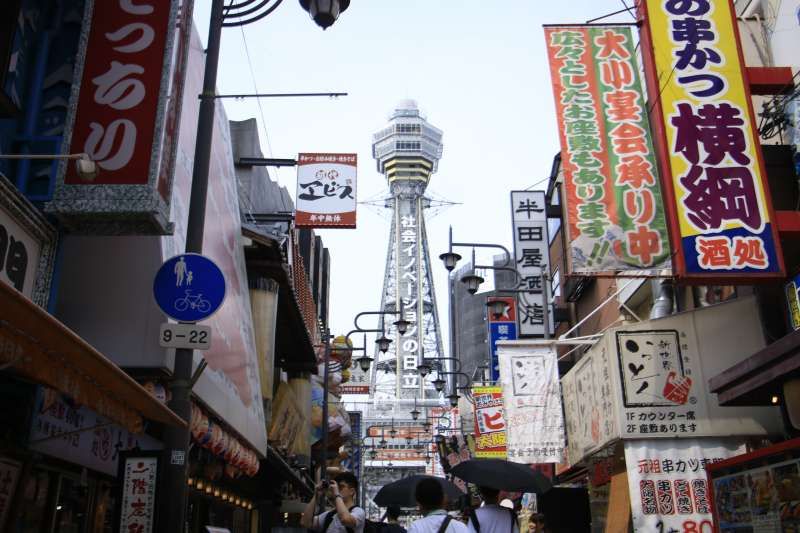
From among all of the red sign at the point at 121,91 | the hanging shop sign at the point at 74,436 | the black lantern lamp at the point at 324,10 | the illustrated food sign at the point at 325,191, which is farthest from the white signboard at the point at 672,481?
the illustrated food sign at the point at 325,191

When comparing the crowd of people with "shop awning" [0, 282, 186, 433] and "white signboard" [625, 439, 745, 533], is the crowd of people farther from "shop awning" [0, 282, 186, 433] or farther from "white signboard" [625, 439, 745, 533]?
"white signboard" [625, 439, 745, 533]

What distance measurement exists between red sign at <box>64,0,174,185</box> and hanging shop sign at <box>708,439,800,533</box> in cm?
740

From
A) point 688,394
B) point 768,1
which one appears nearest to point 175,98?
point 688,394

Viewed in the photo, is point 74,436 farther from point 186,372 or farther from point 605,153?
point 605,153

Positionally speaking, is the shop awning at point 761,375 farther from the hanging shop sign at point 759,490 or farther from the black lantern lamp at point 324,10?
the black lantern lamp at point 324,10

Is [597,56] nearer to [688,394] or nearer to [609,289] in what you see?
[688,394]

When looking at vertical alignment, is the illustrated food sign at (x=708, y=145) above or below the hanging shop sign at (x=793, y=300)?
above

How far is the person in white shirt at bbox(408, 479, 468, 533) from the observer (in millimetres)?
6582

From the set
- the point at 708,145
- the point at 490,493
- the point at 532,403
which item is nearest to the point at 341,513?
the point at 490,493

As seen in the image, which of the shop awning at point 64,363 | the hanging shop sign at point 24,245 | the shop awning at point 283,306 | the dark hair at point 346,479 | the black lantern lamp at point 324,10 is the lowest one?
the dark hair at point 346,479

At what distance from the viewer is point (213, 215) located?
534 inches

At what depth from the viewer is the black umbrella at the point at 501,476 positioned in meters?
7.95

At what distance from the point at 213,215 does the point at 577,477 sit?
1308 cm

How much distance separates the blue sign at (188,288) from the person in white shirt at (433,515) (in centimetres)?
273
